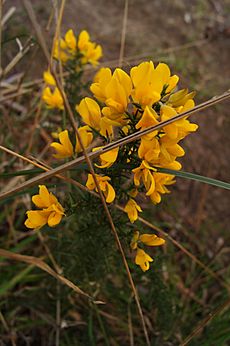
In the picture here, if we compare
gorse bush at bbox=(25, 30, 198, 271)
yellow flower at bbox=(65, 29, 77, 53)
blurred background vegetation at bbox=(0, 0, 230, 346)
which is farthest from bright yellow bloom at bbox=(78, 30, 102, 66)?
gorse bush at bbox=(25, 30, 198, 271)

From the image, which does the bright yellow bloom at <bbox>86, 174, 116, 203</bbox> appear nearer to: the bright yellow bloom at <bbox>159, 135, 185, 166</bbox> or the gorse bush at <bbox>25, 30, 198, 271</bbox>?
the gorse bush at <bbox>25, 30, 198, 271</bbox>

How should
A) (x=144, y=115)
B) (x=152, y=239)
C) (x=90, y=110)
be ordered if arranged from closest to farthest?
1. (x=144, y=115)
2. (x=90, y=110)
3. (x=152, y=239)

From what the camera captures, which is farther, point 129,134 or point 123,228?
point 123,228

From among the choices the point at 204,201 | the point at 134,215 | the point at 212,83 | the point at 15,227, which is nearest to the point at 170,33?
the point at 212,83

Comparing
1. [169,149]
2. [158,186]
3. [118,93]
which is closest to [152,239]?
[158,186]

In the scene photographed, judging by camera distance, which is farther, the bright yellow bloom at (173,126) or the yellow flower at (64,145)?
the yellow flower at (64,145)

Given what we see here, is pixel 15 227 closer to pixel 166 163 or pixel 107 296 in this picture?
pixel 107 296

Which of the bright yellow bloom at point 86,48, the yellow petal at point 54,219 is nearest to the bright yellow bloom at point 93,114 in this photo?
the yellow petal at point 54,219

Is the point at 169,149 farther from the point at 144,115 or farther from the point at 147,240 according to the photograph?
the point at 147,240

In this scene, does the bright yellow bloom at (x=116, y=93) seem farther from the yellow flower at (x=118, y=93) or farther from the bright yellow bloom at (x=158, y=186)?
the bright yellow bloom at (x=158, y=186)
